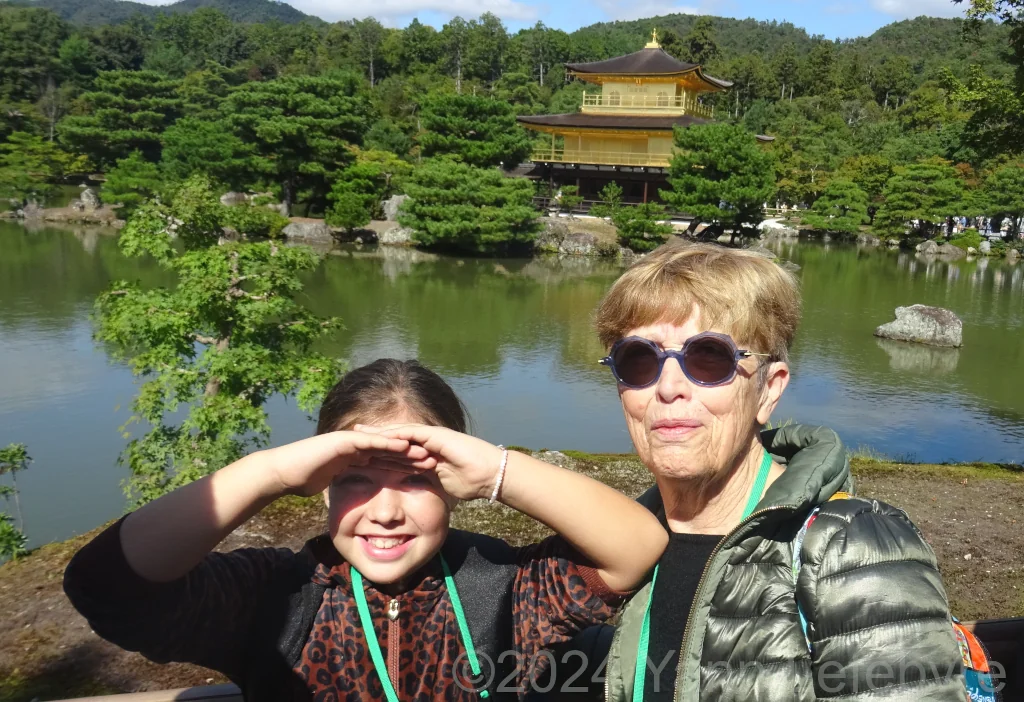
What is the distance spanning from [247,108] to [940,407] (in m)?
16.8

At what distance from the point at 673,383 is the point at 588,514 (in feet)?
0.93

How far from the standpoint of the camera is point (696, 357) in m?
1.17

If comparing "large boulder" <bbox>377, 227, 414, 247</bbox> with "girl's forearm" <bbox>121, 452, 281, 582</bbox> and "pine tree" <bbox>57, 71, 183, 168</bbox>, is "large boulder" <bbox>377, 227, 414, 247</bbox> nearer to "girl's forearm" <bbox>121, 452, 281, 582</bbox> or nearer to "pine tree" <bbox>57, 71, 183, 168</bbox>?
"pine tree" <bbox>57, 71, 183, 168</bbox>

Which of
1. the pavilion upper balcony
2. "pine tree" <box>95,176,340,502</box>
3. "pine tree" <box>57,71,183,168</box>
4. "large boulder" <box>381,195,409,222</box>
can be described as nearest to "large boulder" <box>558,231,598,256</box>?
"large boulder" <box>381,195,409,222</box>

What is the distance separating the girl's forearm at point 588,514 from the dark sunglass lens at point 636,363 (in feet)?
0.78

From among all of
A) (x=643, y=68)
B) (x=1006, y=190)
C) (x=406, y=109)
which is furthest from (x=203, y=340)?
(x=406, y=109)

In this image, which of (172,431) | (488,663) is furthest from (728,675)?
(172,431)

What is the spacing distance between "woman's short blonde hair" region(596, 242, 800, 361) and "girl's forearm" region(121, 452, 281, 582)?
0.60 metres

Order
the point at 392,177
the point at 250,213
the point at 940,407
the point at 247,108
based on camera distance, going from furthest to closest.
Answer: the point at 392,177, the point at 247,108, the point at 940,407, the point at 250,213

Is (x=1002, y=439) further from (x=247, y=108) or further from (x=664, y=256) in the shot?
(x=247, y=108)

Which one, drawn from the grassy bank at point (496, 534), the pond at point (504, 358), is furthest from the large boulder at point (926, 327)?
the grassy bank at point (496, 534)

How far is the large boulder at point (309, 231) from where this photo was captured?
1827cm

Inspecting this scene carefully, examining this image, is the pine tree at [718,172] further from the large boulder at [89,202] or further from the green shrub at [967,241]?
the large boulder at [89,202]

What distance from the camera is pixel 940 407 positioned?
834 cm
